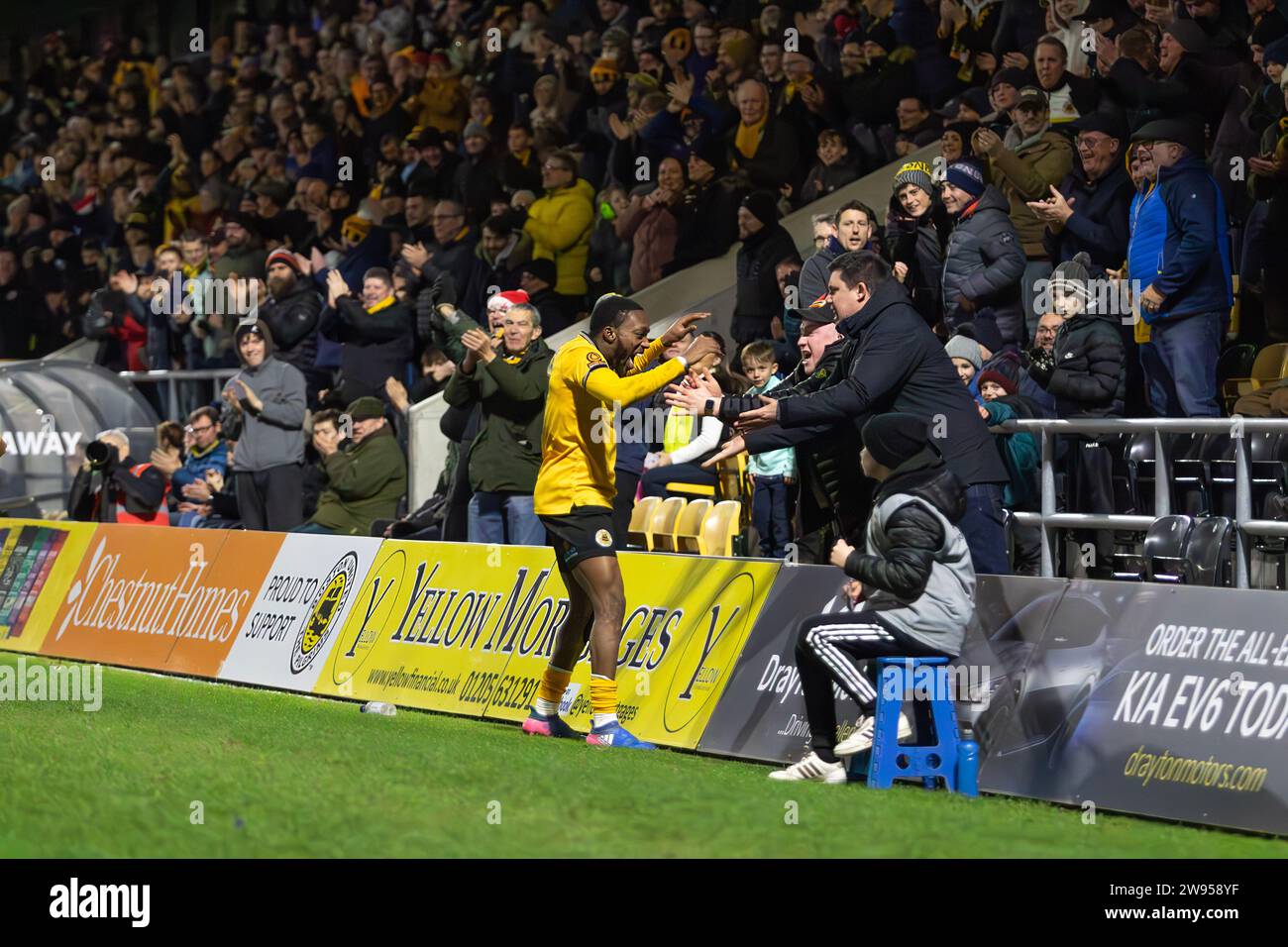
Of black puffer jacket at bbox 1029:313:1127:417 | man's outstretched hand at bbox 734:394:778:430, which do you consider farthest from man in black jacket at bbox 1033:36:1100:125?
man's outstretched hand at bbox 734:394:778:430

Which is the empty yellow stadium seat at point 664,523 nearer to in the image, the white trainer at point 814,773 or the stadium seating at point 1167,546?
the stadium seating at point 1167,546

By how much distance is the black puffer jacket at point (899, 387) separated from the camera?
32.9ft

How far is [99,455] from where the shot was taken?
63.8 feet

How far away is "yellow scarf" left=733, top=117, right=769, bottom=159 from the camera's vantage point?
714 inches

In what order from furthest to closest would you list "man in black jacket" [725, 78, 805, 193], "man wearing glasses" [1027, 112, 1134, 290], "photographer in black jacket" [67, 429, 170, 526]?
"photographer in black jacket" [67, 429, 170, 526] → "man in black jacket" [725, 78, 805, 193] → "man wearing glasses" [1027, 112, 1134, 290]

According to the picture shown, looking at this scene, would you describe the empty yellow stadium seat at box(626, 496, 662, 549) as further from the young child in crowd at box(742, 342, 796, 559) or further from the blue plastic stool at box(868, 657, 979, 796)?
the blue plastic stool at box(868, 657, 979, 796)

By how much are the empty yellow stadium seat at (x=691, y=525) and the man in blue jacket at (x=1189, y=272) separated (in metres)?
4.25

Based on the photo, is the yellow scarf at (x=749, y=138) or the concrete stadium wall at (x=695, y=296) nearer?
the concrete stadium wall at (x=695, y=296)

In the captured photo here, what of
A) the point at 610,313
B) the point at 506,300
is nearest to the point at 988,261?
the point at 506,300

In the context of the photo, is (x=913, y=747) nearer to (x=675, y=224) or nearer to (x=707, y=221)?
(x=707, y=221)

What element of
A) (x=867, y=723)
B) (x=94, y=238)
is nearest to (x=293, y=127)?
(x=94, y=238)

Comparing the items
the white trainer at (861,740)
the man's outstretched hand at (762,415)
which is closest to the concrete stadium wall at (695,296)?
the man's outstretched hand at (762,415)

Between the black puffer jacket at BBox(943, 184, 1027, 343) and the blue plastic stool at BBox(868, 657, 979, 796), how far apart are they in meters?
5.68
